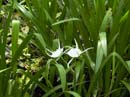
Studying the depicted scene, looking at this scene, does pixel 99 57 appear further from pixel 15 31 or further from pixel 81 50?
pixel 15 31

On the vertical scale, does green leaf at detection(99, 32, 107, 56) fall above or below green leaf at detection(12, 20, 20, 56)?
below

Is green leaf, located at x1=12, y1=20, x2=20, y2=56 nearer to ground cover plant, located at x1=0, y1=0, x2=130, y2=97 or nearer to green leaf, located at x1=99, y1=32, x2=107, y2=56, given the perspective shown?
ground cover plant, located at x1=0, y1=0, x2=130, y2=97

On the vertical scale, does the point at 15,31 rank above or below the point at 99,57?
above

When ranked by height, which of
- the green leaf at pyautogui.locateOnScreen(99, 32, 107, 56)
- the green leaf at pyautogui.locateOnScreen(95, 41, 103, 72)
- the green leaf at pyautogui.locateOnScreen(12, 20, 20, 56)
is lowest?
the green leaf at pyautogui.locateOnScreen(95, 41, 103, 72)

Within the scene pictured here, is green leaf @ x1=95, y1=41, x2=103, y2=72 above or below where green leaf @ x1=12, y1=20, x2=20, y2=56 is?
below

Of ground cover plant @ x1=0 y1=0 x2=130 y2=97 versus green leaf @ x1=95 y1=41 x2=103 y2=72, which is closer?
green leaf @ x1=95 y1=41 x2=103 y2=72

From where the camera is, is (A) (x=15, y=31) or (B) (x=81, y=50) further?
(B) (x=81, y=50)

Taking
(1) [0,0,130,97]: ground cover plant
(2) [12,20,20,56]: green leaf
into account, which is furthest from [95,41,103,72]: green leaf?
(2) [12,20,20,56]: green leaf

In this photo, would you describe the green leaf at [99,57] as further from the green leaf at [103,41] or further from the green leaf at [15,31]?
the green leaf at [15,31]

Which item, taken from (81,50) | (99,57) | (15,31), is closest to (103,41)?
(99,57)

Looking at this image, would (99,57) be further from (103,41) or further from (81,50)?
(81,50)

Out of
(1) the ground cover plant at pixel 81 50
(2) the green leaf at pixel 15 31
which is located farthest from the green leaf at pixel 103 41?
(2) the green leaf at pixel 15 31
